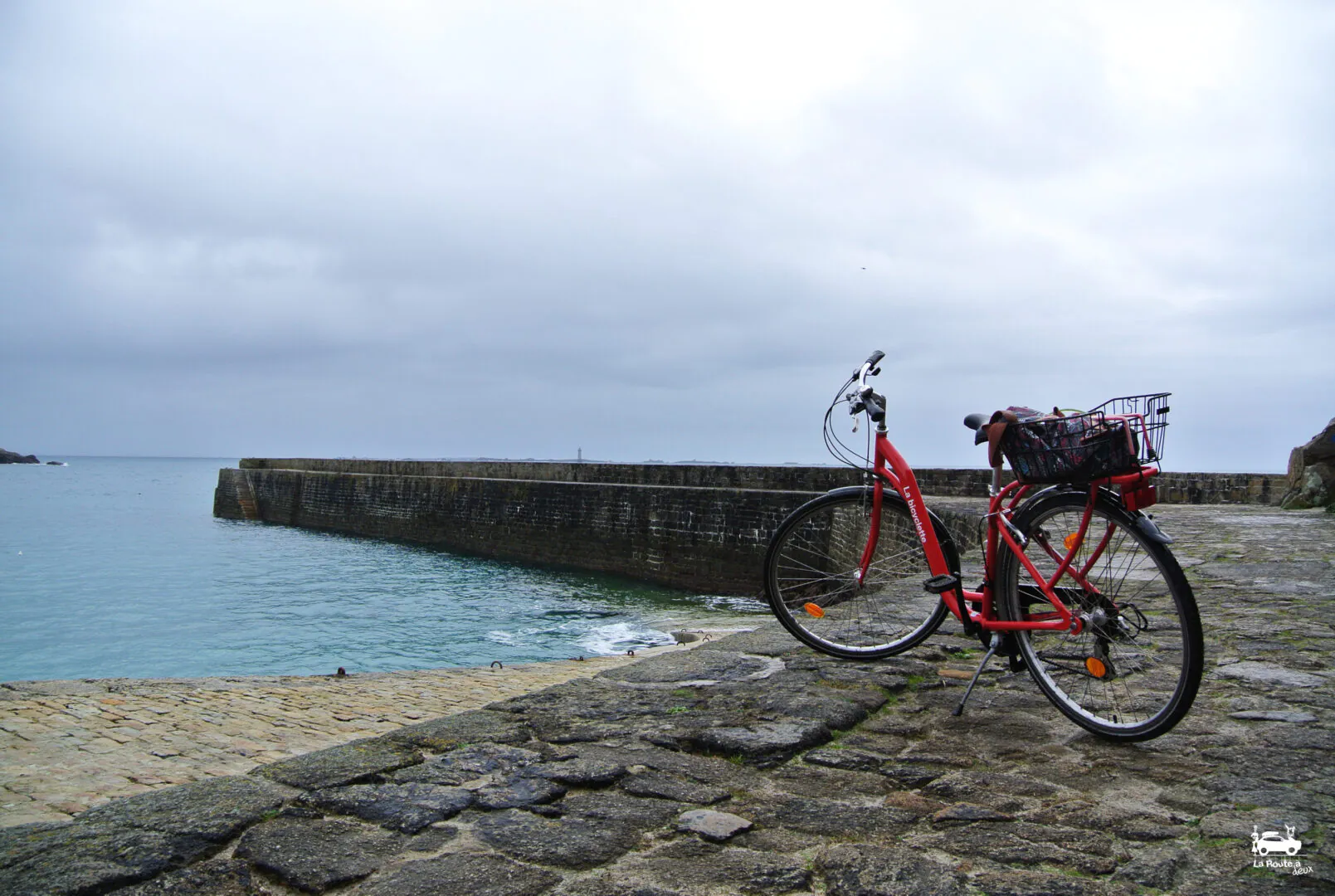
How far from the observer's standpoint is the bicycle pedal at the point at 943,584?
3277 millimetres

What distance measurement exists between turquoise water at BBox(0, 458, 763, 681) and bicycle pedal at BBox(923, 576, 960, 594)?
8.62 m

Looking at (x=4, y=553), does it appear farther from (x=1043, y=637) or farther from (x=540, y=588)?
(x=1043, y=637)

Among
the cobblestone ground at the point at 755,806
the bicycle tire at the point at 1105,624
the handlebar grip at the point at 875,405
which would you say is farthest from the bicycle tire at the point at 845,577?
the bicycle tire at the point at 1105,624

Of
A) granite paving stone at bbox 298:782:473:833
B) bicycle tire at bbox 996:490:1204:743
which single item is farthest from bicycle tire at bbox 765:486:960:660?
granite paving stone at bbox 298:782:473:833

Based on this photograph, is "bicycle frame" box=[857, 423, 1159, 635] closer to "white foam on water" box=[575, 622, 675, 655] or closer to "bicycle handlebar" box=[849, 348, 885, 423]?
"bicycle handlebar" box=[849, 348, 885, 423]

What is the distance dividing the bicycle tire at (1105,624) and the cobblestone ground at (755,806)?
117 millimetres

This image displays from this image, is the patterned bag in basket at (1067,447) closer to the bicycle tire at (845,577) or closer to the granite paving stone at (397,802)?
the bicycle tire at (845,577)

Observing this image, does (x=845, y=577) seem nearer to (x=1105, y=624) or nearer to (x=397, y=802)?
→ (x=1105, y=624)

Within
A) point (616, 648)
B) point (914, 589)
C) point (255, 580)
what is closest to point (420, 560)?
point (255, 580)

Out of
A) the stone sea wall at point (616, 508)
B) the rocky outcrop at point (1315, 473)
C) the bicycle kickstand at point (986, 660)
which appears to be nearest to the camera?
the bicycle kickstand at point (986, 660)

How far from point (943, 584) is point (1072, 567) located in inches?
21.3

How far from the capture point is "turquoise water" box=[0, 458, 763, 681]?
11.9 metres

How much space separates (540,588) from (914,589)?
14732 millimetres

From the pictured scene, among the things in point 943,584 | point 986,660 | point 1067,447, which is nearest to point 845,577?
point 943,584
